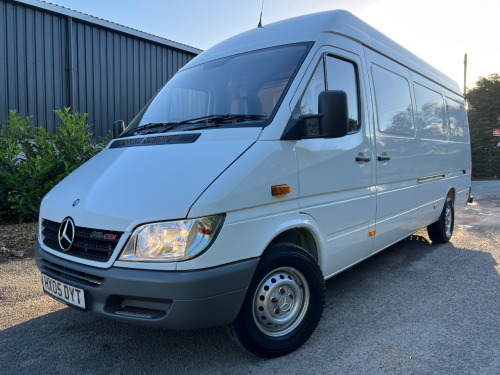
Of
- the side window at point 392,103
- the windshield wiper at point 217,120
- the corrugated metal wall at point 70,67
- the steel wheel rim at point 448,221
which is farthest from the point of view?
the corrugated metal wall at point 70,67

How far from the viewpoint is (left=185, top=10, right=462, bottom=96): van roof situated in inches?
129

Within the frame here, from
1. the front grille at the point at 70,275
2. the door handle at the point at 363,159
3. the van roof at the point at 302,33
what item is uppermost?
the van roof at the point at 302,33

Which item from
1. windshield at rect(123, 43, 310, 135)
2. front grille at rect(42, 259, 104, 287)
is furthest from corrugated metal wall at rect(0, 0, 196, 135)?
front grille at rect(42, 259, 104, 287)

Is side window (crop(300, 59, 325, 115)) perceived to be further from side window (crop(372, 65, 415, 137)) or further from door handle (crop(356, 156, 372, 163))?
side window (crop(372, 65, 415, 137))

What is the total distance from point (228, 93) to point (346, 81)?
1.07m

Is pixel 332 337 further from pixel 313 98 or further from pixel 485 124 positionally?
pixel 485 124

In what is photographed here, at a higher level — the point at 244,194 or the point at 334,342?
the point at 244,194

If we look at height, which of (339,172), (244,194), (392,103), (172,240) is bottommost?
(172,240)

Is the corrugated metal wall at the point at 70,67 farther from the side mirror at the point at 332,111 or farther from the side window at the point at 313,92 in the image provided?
the side mirror at the point at 332,111

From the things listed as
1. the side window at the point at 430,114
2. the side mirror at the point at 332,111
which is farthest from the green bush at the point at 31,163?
the side window at the point at 430,114

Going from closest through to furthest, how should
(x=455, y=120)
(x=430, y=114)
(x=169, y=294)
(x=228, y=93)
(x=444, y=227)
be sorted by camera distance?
1. (x=169, y=294)
2. (x=228, y=93)
3. (x=430, y=114)
4. (x=444, y=227)
5. (x=455, y=120)

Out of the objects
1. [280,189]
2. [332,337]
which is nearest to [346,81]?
[280,189]

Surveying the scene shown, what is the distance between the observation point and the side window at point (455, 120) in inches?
250

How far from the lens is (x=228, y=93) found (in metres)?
3.22
